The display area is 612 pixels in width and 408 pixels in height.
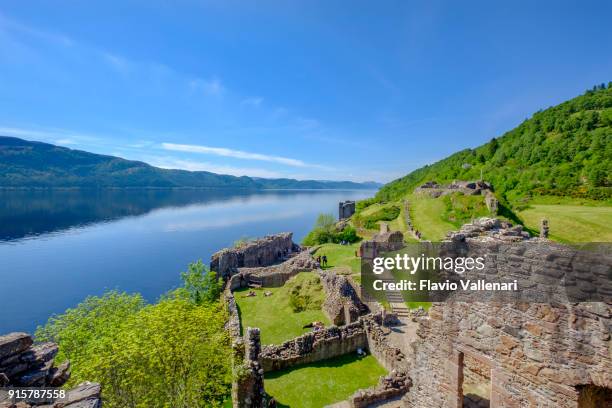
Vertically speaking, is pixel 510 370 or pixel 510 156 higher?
pixel 510 156

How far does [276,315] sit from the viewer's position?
25359mm

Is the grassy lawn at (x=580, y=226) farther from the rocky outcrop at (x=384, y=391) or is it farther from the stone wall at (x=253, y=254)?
the stone wall at (x=253, y=254)

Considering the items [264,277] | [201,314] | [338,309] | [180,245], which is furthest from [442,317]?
[180,245]

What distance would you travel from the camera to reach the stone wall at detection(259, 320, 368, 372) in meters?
18.0

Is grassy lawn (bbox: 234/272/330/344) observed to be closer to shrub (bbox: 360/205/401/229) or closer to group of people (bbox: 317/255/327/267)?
group of people (bbox: 317/255/327/267)

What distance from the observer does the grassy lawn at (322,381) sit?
610 inches

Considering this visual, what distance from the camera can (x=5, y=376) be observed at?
710cm

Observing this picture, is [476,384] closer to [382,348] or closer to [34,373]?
[382,348]

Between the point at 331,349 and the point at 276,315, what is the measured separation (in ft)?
24.8

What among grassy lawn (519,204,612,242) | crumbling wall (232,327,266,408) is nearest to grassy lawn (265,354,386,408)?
crumbling wall (232,327,266,408)

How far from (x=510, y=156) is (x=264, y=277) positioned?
106758 millimetres

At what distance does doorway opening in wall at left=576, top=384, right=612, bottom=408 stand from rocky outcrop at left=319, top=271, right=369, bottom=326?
54.2ft

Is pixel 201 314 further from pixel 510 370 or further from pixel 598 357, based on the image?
pixel 598 357

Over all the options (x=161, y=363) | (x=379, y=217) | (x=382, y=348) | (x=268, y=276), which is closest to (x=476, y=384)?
(x=382, y=348)
